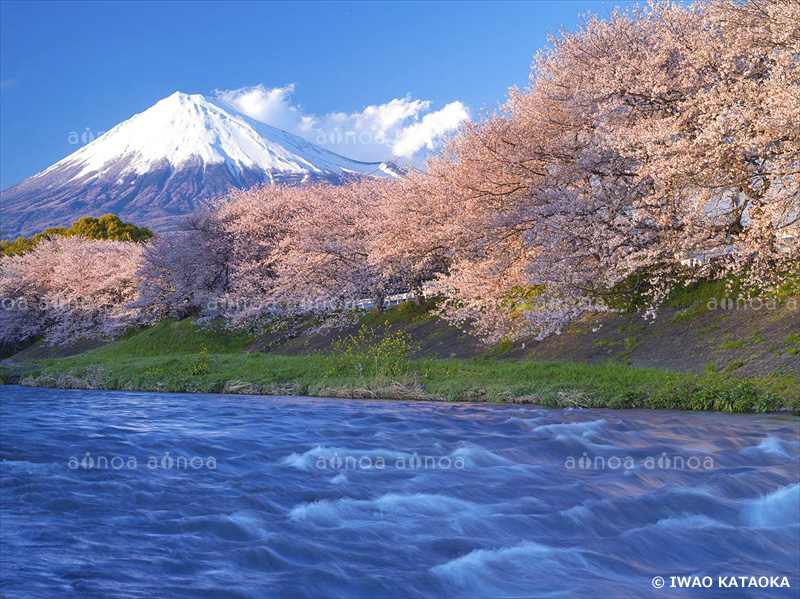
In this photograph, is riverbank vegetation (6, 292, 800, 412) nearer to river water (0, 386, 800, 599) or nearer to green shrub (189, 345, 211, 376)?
green shrub (189, 345, 211, 376)

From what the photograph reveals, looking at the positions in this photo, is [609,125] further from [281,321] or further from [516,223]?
[281,321]

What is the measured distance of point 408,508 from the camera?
8281mm

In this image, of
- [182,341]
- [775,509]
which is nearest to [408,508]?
[775,509]

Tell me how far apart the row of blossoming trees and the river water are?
23.9 feet

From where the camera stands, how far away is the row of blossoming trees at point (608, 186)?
18.0 meters

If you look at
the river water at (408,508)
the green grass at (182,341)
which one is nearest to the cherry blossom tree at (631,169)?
the river water at (408,508)

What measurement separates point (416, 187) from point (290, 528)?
22.7 meters

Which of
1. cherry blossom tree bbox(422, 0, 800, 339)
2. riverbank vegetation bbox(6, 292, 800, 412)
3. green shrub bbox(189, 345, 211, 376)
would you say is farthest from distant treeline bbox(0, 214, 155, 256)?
cherry blossom tree bbox(422, 0, 800, 339)

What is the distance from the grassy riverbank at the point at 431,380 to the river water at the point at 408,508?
1.30 meters

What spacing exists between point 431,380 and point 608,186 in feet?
26.6

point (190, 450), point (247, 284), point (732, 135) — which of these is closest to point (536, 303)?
point (732, 135)

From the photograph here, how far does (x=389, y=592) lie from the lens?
5.98m

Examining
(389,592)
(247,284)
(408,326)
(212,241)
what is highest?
(212,241)

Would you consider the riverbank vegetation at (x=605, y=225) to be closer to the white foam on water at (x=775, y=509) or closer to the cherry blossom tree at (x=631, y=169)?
the cherry blossom tree at (x=631, y=169)
